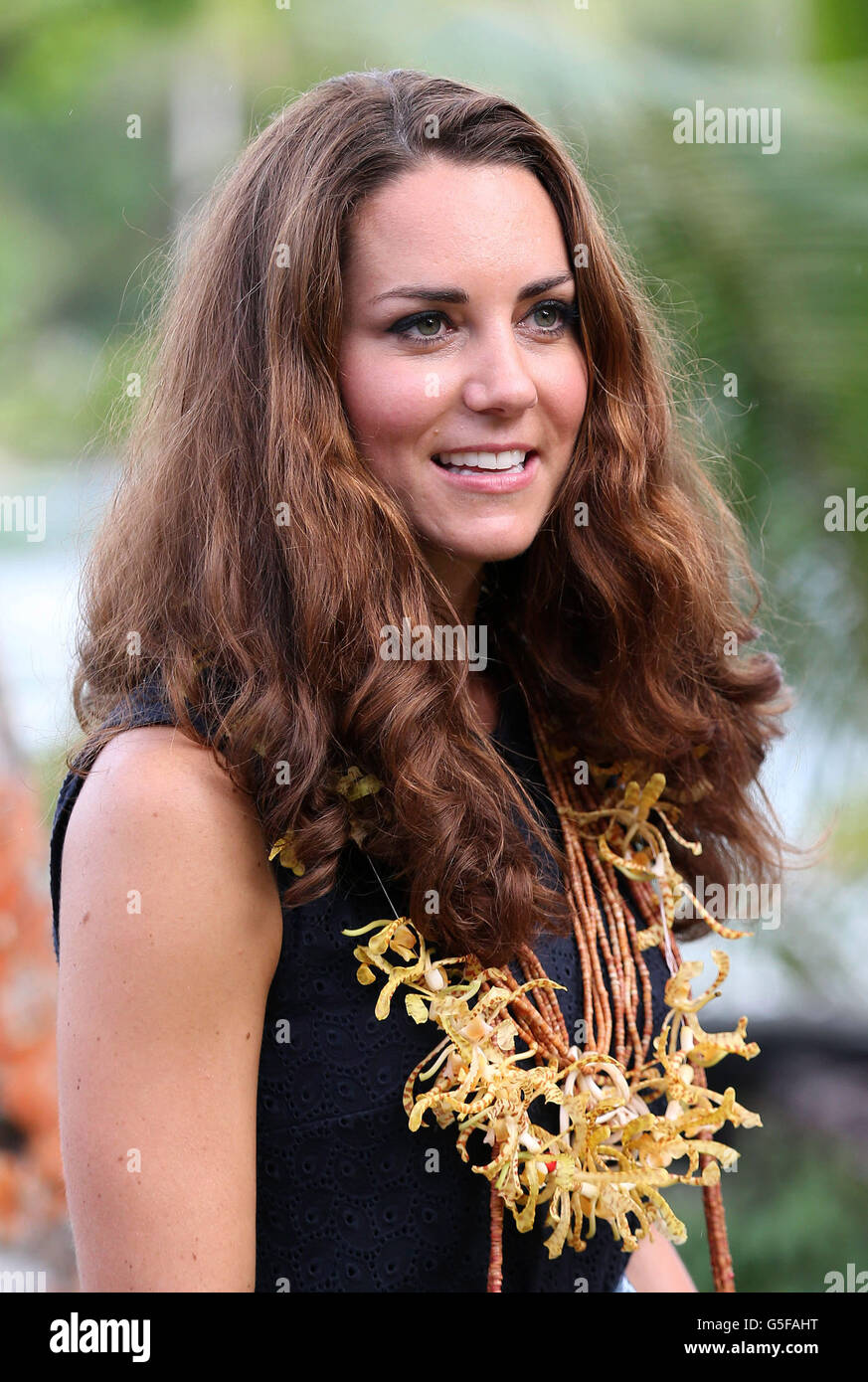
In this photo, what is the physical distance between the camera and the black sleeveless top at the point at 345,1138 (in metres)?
1.45

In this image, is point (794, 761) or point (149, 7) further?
point (149, 7)

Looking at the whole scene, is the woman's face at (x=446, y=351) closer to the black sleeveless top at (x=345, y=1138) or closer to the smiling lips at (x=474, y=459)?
the smiling lips at (x=474, y=459)

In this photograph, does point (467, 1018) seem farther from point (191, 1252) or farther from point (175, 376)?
point (175, 376)

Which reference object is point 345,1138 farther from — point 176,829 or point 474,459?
point 474,459

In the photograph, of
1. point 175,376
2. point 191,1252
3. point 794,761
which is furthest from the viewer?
point 794,761

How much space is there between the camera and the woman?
1.33 m

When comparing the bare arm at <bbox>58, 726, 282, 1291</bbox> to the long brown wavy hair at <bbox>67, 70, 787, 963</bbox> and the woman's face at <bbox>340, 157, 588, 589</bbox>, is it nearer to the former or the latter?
the long brown wavy hair at <bbox>67, 70, 787, 963</bbox>

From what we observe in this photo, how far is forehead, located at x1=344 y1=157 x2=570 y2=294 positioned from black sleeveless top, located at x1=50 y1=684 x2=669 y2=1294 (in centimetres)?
57

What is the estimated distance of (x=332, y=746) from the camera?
1.49m

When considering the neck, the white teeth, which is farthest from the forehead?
the neck

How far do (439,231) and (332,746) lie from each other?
614 millimetres
